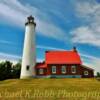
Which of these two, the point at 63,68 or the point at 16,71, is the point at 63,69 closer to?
the point at 63,68

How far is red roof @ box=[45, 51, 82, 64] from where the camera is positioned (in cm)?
5206

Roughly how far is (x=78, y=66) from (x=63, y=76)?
150 inches

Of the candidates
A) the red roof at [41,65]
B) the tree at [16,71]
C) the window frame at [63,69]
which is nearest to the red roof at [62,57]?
the window frame at [63,69]

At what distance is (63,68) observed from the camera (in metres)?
51.8

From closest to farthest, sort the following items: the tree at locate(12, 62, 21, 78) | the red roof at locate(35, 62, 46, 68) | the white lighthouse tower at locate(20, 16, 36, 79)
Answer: the white lighthouse tower at locate(20, 16, 36, 79), the red roof at locate(35, 62, 46, 68), the tree at locate(12, 62, 21, 78)

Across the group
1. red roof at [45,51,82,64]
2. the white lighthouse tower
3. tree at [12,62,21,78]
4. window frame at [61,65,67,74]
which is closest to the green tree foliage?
tree at [12,62,21,78]

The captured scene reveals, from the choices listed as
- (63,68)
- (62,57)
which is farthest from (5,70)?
(63,68)

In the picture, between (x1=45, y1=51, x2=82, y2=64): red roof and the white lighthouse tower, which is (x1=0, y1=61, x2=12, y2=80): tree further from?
(x1=45, y1=51, x2=82, y2=64): red roof

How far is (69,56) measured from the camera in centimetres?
5353

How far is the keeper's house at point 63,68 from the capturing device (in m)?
51.6

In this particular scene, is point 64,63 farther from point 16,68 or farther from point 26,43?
point 16,68

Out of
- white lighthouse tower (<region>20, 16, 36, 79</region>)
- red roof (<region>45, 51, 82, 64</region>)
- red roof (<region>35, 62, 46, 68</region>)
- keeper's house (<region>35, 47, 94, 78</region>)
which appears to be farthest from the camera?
red roof (<region>35, 62, 46, 68</region>)

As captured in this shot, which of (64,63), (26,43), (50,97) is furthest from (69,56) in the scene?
(50,97)

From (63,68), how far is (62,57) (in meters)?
2.76
